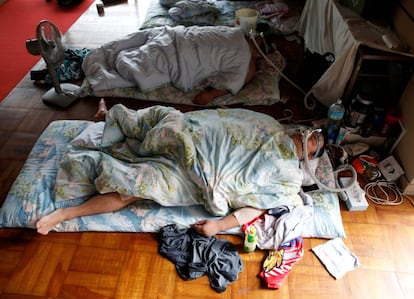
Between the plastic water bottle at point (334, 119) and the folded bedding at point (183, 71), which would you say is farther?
the folded bedding at point (183, 71)

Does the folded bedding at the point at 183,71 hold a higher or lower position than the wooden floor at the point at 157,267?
higher

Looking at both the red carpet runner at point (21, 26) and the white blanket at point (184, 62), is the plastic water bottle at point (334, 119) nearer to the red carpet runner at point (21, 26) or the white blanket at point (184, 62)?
the white blanket at point (184, 62)

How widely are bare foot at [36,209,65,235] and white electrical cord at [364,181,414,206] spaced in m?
1.25

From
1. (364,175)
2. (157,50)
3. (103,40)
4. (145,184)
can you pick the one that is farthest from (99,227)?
(103,40)

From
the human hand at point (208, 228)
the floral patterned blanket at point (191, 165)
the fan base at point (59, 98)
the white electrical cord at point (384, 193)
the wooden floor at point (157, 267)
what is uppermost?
the floral patterned blanket at point (191, 165)

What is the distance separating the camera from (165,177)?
49.3 inches

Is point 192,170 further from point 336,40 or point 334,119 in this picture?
Answer: point 336,40

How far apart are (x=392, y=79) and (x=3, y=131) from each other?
1898 millimetres

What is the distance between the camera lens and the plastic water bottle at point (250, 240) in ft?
3.98

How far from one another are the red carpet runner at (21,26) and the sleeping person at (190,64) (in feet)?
1.79

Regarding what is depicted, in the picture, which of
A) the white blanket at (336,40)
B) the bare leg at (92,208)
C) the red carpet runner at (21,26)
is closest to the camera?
the bare leg at (92,208)

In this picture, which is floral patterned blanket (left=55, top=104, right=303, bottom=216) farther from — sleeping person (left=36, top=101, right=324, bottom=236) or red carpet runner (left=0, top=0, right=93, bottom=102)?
red carpet runner (left=0, top=0, right=93, bottom=102)

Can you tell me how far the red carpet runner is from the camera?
2.12 m

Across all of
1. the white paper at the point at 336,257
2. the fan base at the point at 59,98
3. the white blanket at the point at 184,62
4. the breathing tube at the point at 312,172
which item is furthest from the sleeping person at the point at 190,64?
the white paper at the point at 336,257
